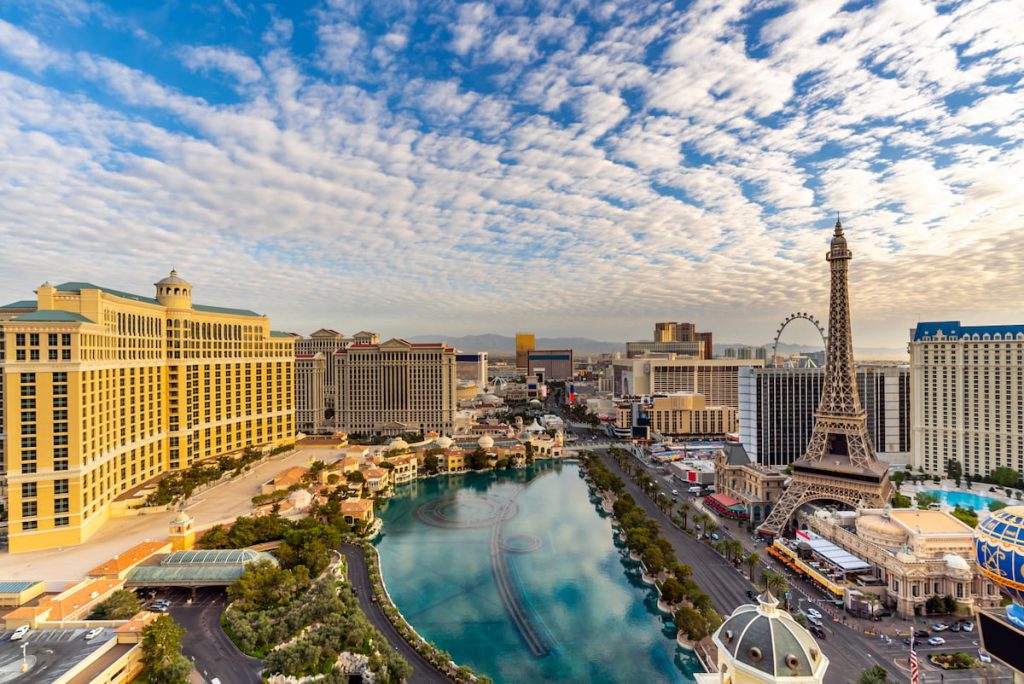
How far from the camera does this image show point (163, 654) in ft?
66.4

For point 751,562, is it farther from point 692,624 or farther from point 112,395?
point 112,395

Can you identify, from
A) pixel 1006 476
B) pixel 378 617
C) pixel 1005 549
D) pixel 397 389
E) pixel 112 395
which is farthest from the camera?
pixel 397 389

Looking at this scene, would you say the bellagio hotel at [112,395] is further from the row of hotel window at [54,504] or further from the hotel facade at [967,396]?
the hotel facade at [967,396]

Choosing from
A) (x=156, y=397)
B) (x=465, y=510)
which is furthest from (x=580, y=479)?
(x=156, y=397)

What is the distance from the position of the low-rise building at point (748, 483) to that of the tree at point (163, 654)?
3891cm

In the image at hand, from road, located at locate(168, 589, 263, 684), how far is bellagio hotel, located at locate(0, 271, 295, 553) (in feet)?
41.1

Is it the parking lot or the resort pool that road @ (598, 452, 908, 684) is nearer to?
the resort pool

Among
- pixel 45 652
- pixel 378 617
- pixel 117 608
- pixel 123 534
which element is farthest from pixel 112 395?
pixel 378 617

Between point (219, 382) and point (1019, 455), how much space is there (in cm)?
7981

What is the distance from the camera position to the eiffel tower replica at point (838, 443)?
3784 centimetres

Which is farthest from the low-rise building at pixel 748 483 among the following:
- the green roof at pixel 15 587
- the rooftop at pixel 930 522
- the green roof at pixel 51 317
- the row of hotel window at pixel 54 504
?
the green roof at pixel 51 317

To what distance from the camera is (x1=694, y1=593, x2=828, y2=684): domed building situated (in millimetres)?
11195

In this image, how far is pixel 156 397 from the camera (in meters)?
46.0

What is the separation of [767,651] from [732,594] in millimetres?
20437
